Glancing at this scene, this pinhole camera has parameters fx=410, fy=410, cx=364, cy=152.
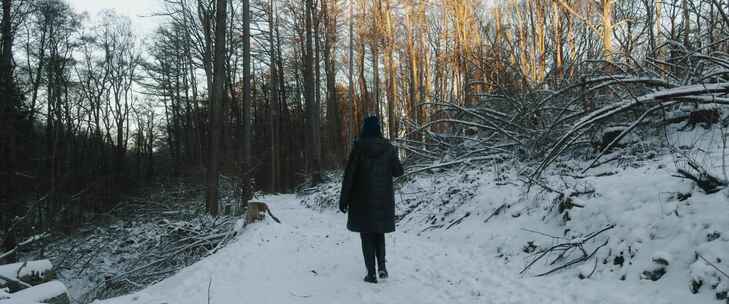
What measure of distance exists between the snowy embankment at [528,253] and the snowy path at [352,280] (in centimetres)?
2

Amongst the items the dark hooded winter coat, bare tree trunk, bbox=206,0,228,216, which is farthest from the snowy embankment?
bare tree trunk, bbox=206,0,228,216

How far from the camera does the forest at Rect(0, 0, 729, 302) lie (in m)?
5.42

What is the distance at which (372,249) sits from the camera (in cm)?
461

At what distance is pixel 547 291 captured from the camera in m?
3.77

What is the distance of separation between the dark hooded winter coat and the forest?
209 cm

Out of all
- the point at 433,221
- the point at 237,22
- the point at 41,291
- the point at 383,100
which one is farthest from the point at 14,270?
the point at 383,100

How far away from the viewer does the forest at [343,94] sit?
17.8ft

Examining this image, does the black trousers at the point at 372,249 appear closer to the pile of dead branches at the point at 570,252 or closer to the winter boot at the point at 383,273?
the winter boot at the point at 383,273

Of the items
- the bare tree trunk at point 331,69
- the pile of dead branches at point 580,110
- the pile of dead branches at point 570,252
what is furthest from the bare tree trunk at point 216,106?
the bare tree trunk at point 331,69

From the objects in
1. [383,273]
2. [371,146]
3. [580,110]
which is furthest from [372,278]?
[580,110]

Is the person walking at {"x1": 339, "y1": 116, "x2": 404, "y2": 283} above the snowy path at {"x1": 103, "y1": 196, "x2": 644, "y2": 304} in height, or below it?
above

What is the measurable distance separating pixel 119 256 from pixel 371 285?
11577 mm

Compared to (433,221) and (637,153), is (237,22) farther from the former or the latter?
(637,153)

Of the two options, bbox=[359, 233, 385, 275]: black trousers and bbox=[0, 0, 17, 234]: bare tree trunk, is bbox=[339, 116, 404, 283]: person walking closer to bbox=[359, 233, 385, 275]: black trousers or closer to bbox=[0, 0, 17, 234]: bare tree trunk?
bbox=[359, 233, 385, 275]: black trousers
